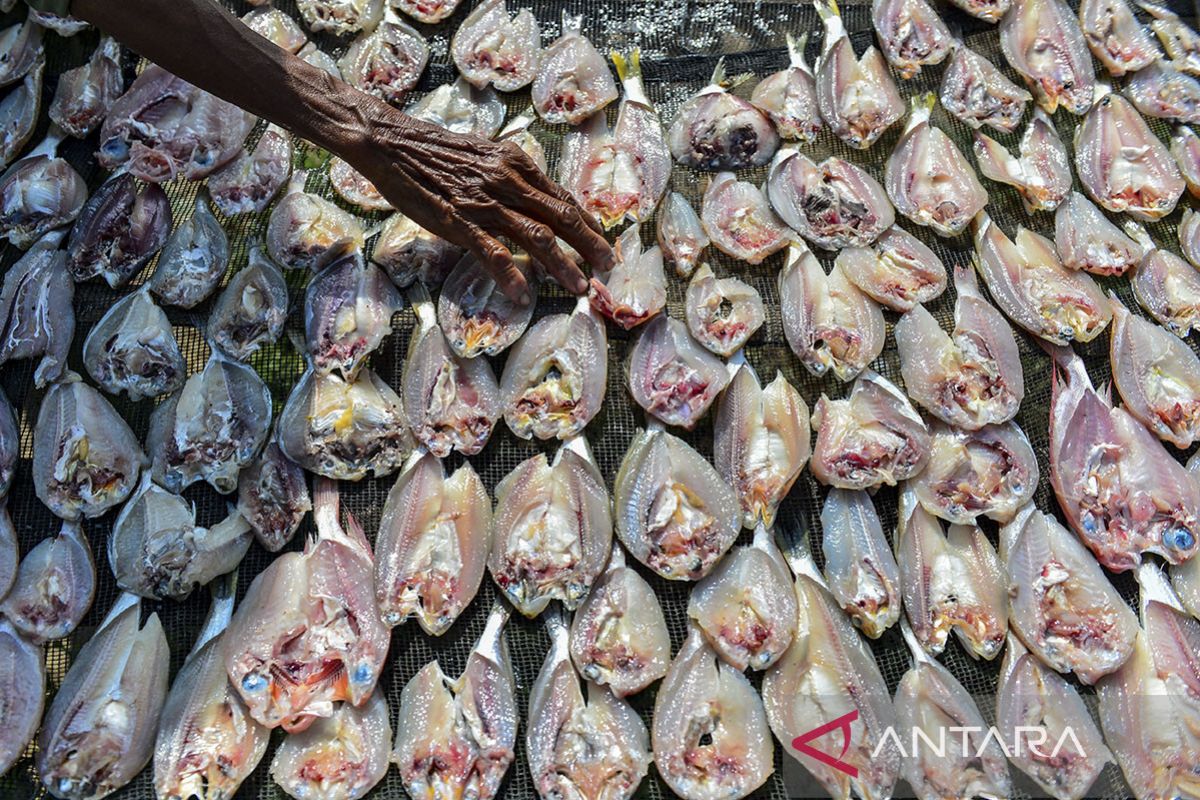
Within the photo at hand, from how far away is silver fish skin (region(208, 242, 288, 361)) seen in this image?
2.35 metres

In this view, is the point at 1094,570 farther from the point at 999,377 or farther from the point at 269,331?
the point at 269,331

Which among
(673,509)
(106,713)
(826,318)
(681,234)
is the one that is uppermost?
(681,234)

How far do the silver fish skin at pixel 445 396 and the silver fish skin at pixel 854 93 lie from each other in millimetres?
1350

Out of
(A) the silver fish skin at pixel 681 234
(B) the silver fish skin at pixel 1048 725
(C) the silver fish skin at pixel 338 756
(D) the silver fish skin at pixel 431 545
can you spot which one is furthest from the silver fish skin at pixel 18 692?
(B) the silver fish skin at pixel 1048 725

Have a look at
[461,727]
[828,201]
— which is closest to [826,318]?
[828,201]

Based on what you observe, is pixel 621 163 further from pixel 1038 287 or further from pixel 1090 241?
pixel 1090 241

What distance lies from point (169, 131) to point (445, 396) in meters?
1.18

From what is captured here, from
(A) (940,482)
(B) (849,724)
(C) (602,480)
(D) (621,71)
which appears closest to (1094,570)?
(A) (940,482)

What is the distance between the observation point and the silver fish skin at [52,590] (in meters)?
2.10

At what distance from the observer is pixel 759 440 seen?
2.28m

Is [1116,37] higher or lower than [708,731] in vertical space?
A: higher

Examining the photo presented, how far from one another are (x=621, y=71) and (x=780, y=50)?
1.81 feet

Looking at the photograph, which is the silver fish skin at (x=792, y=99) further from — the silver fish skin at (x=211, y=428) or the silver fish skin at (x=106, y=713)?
the silver fish skin at (x=106, y=713)

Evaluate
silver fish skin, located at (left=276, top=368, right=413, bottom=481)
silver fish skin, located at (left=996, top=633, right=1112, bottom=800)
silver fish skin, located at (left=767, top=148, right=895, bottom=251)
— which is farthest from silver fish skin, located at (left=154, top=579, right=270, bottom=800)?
silver fish skin, located at (left=767, top=148, right=895, bottom=251)
